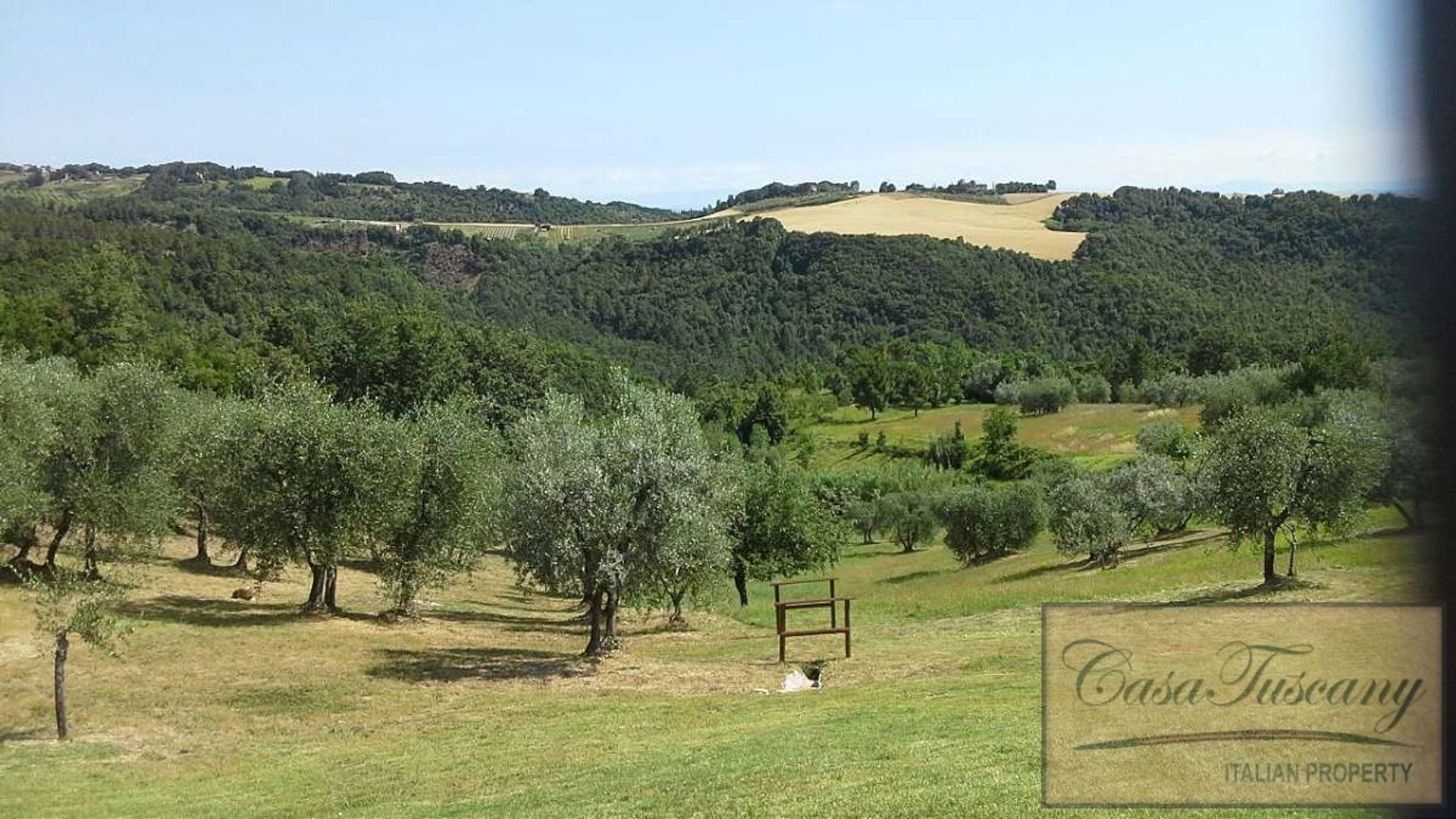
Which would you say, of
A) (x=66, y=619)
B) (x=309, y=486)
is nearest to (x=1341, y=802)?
(x=66, y=619)

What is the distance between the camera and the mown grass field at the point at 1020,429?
94.6 meters

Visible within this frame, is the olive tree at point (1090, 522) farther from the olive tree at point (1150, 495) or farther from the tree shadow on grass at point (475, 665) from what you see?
the tree shadow on grass at point (475, 665)

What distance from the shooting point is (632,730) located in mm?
18516

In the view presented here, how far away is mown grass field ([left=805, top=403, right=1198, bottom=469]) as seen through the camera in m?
Result: 94.6

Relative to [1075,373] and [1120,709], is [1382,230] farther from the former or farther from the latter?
[1075,373]

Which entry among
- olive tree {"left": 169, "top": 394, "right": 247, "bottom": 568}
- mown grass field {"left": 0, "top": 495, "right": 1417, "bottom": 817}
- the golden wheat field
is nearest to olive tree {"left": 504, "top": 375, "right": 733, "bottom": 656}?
mown grass field {"left": 0, "top": 495, "right": 1417, "bottom": 817}

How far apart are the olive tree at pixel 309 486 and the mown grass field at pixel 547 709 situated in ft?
7.67

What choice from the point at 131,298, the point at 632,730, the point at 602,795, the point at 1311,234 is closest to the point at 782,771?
the point at 602,795

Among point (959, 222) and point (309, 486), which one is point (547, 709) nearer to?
point (309, 486)

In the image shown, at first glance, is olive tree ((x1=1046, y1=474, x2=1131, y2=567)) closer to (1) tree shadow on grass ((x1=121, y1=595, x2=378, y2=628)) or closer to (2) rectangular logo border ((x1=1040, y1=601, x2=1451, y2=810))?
(1) tree shadow on grass ((x1=121, y1=595, x2=378, y2=628))

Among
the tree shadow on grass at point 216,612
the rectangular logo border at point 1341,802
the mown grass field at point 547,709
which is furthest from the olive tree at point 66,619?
the rectangular logo border at point 1341,802

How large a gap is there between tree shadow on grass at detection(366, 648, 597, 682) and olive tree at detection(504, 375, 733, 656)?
154cm

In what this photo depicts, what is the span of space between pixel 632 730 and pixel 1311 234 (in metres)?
120

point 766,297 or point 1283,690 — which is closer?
point 1283,690
